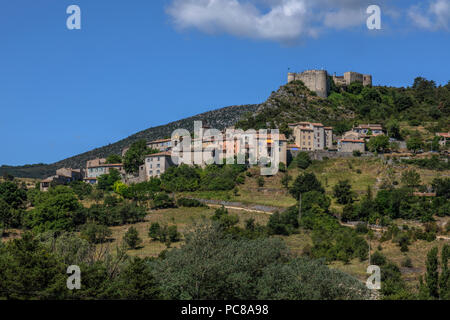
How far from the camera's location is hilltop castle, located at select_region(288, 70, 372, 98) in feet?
387

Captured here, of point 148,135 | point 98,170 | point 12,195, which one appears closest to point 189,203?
point 12,195

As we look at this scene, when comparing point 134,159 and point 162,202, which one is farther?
point 134,159

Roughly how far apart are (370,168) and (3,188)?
45001 millimetres

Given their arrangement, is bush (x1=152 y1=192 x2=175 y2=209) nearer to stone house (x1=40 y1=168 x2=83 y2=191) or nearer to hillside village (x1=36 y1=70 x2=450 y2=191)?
hillside village (x1=36 y1=70 x2=450 y2=191)

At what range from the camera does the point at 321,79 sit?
11800 cm

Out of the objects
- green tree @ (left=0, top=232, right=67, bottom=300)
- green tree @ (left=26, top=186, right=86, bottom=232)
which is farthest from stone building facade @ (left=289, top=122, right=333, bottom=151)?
green tree @ (left=0, top=232, right=67, bottom=300)

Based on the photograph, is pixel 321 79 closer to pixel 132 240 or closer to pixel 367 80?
pixel 367 80

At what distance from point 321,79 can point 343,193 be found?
2078 inches

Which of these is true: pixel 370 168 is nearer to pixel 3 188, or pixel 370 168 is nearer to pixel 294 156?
pixel 294 156

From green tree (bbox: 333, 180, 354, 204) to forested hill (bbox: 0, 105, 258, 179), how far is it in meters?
77.7

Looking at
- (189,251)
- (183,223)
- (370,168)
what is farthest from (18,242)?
(370,168)

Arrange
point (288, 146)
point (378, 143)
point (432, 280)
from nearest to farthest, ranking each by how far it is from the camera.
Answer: point (432, 280)
point (378, 143)
point (288, 146)

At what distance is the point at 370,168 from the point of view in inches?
3209

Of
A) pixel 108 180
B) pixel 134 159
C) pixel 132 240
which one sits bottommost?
pixel 132 240
